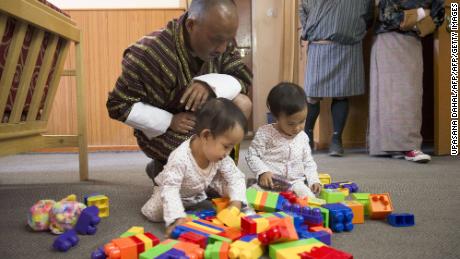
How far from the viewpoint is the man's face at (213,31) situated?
104 cm

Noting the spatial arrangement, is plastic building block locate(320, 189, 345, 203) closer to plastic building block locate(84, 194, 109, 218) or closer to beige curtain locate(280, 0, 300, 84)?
plastic building block locate(84, 194, 109, 218)

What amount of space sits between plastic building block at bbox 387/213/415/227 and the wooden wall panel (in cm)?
199

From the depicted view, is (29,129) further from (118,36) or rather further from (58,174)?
(118,36)

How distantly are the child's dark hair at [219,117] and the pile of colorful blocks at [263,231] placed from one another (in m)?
0.19

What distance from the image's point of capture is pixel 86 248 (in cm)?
83

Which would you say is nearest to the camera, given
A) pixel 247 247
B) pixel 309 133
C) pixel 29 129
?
pixel 247 247

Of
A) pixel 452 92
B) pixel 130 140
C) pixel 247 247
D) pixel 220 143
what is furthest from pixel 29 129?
pixel 452 92

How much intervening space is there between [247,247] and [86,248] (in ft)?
1.17

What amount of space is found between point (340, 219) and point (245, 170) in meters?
0.94

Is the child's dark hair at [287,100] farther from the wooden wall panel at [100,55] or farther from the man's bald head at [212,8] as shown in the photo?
the wooden wall panel at [100,55]

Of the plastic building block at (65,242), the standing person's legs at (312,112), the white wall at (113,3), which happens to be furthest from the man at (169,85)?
the white wall at (113,3)

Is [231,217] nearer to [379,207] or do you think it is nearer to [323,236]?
[323,236]

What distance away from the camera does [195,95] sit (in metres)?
1.15

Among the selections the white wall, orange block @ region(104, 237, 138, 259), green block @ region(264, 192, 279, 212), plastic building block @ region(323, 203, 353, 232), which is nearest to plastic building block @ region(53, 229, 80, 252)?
orange block @ region(104, 237, 138, 259)
